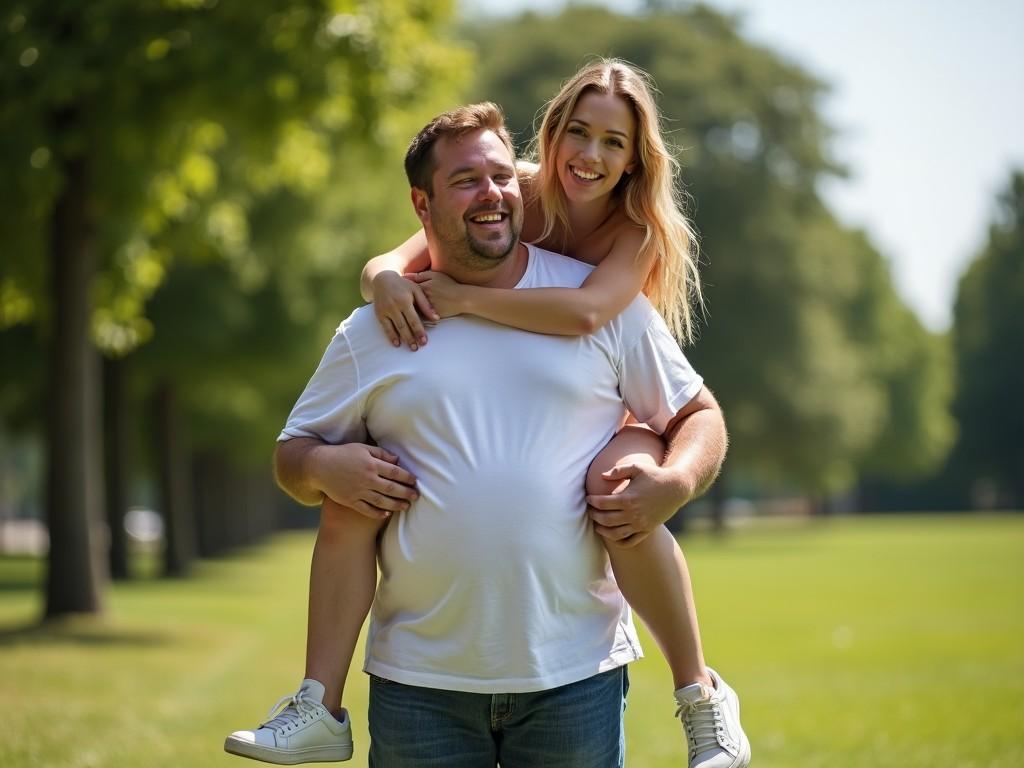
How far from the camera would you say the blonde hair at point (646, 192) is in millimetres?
4352

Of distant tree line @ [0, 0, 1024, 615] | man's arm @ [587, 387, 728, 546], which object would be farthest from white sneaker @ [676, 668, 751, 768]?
distant tree line @ [0, 0, 1024, 615]

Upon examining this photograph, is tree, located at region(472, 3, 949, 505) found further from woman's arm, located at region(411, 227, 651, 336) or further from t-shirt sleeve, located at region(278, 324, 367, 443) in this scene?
t-shirt sleeve, located at region(278, 324, 367, 443)

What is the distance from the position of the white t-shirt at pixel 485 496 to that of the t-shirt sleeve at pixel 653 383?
1 centimetres

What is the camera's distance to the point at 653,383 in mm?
3924

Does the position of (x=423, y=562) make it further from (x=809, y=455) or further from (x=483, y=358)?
(x=809, y=455)

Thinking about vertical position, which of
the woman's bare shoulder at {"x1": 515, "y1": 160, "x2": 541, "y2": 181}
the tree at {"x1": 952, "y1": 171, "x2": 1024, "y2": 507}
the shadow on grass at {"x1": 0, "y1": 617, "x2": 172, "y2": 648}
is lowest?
the tree at {"x1": 952, "y1": 171, "x2": 1024, "y2": 507}

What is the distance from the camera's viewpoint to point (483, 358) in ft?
12.4

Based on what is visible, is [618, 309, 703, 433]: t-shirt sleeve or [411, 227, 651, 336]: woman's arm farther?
[618, 309, 703, 433]: t-shirt sleeve

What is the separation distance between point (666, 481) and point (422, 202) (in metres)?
1.02

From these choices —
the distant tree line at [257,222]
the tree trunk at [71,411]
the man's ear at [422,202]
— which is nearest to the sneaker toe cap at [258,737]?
the man's ear at [422,202]

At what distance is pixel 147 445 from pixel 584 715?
34.2 metres

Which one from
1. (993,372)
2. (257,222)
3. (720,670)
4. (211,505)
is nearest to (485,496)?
(720,670)

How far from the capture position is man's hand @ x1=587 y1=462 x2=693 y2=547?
370 cm

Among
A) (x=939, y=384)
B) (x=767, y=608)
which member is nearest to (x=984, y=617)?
(x=767, y=608)
